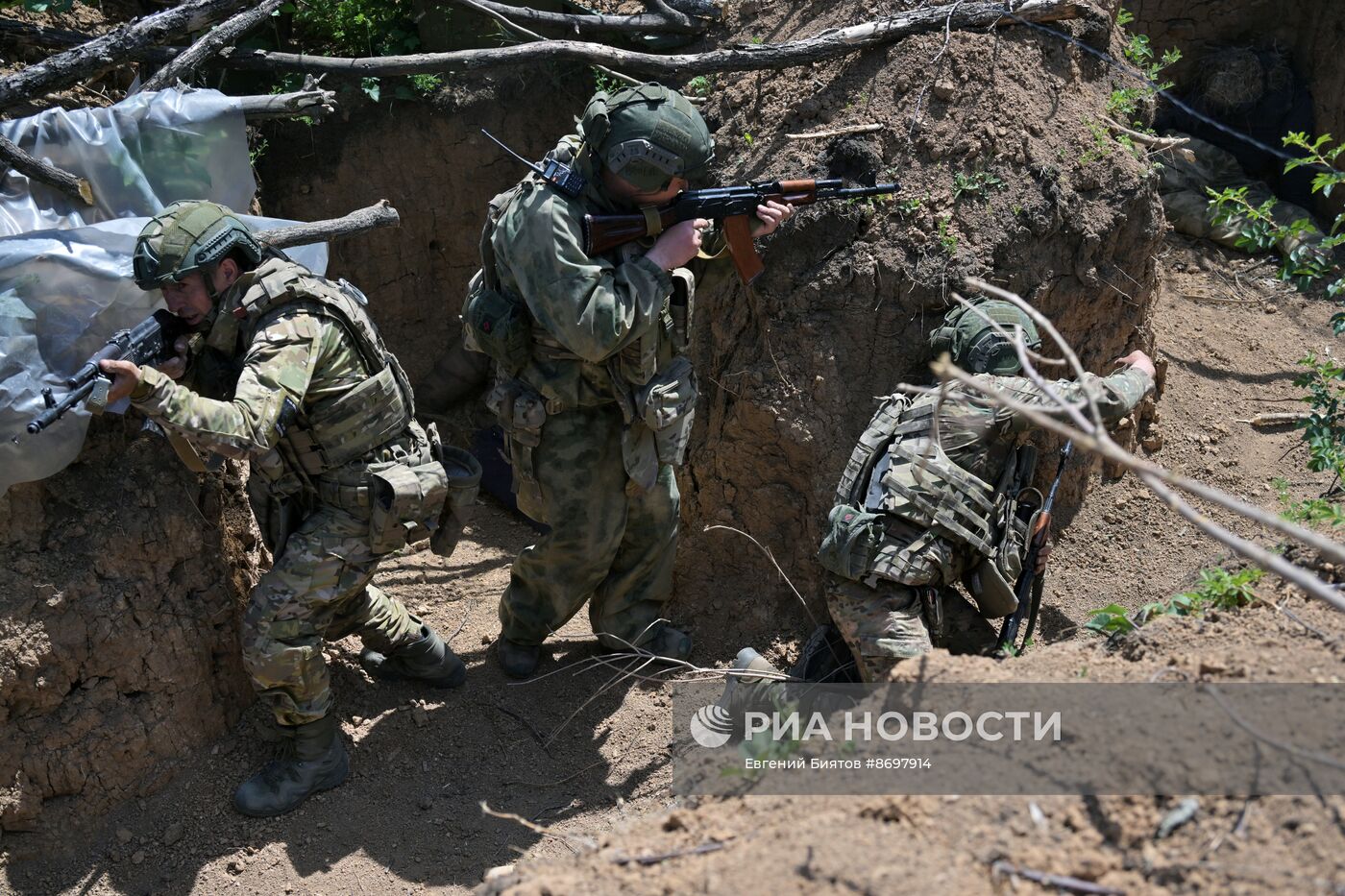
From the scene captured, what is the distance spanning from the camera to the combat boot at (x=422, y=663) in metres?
5.01

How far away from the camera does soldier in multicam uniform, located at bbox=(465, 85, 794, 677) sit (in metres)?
4.17

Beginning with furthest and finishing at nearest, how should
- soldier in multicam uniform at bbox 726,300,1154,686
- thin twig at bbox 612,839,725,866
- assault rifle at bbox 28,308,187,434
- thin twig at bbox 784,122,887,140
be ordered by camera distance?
thin twig at bbox 784,122,887,140, soldier in multicam uniform at bbox 726,300,1154,686, assault rifle at bbox 28,308,187,434, thin twig at bbox 612,839,725,866

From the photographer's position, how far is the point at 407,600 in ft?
19.3

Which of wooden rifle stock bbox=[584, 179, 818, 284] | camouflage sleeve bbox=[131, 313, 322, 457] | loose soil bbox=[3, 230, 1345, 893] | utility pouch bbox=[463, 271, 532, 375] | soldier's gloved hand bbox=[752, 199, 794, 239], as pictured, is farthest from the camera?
soldier's gloved hand bbox=[752, 199, 794, 239]

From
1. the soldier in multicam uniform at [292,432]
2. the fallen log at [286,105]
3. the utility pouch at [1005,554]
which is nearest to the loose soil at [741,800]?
the soldier in multicam uniform at [292,432]

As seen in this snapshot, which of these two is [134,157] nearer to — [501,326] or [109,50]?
[109,50]

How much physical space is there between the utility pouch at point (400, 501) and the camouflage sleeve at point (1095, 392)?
211 cm

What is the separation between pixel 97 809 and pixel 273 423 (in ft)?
5.79

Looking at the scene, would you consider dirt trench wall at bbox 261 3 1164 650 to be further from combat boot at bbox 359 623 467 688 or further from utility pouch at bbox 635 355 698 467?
combat boot at bbox 359 623 467 688

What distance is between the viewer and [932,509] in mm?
4094

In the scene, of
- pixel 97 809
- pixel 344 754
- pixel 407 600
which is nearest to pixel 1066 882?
pixel 344 754

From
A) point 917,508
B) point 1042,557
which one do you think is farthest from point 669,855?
point 1042,557

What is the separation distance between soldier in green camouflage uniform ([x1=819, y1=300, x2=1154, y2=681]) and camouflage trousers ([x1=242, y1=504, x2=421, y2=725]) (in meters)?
1.76

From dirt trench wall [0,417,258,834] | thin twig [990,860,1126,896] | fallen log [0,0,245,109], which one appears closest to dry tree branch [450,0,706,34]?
fallen log [0,0,245,109]
